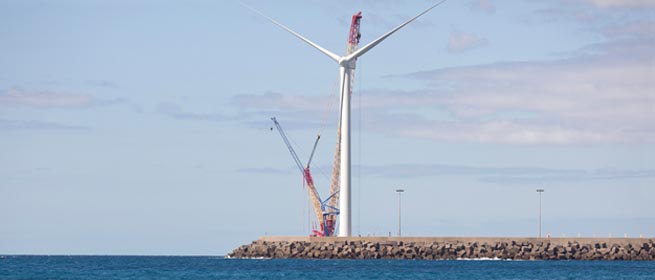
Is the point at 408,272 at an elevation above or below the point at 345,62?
below

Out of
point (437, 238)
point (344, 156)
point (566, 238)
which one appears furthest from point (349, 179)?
point (566, 238)

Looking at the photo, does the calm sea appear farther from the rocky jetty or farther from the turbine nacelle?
the turbine nacelle

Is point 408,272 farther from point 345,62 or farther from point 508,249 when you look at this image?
point 345,62

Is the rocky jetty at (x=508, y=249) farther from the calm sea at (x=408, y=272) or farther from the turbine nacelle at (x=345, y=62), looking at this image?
the turbine nacelle at (x=345, y=62)

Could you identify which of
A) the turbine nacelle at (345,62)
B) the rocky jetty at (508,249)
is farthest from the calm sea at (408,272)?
the turbine nacelle at (345,62)

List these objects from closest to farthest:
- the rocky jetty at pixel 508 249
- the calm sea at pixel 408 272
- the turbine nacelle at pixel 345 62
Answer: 1. the calm sea at pixel 408 272
2. the rocky jetty at pixel 508 249
3. the turbine nacelle at pixel 345 62

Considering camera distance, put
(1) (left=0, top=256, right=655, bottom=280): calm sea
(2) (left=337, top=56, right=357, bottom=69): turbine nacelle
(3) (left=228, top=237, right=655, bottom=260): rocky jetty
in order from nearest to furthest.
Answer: (1) (left=0, top=256, right=655, bottom=280): calm sea < (3) (left=228, top=237, right=655, bottom=260): rocky jetty < (2) (left=337, top=56, right=357, bottom=69): turbine nacelle

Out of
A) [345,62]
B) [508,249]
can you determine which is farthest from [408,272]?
[345,62]

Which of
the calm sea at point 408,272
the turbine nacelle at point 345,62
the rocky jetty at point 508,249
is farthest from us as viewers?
the turbine nacelle at point 345,62

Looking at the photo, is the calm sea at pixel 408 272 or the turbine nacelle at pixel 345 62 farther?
→ the turbine nacelle at pixel 345 62

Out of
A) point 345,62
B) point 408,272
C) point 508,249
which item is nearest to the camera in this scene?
point 408,272

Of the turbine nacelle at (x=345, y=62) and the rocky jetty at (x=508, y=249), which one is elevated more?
the turbine nacelle at (x=345, y=62)

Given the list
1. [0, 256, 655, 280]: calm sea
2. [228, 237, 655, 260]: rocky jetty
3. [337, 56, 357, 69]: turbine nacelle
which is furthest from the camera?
[337, 56, 357, 69]: turbine nacelle

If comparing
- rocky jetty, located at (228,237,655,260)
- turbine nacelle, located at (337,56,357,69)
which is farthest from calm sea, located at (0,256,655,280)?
turbine nacelle, located at (337,56,357,69)
